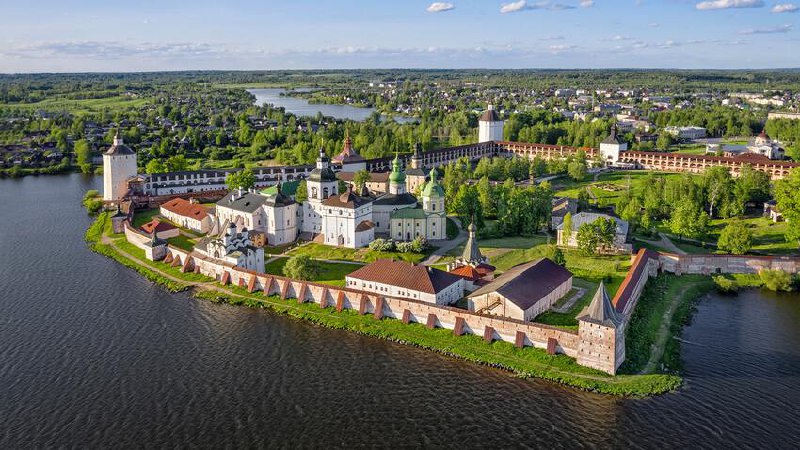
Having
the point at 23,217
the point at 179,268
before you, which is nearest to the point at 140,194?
the point at 23,217

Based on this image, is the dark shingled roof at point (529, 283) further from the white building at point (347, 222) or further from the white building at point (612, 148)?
the white building at point (612, 148)

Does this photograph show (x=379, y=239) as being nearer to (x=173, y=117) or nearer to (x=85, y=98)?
(x=173, y=117)

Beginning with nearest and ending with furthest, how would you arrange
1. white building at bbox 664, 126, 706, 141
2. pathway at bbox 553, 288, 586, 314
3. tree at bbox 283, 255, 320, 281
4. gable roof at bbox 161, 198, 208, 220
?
pathway at bbox 553, 288, 586, 314 → tree at bbox 283, 255, 320, 281 → gable roof at bbox 161, 198, 208, 220 → white building at bbox 664, 126, 706, 141

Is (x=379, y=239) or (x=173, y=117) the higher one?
(x=173, y=117)

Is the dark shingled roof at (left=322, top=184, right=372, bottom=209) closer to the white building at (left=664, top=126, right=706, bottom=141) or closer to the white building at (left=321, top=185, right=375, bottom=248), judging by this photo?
the white building at (left=321, top=185, right=375, bottom=248)

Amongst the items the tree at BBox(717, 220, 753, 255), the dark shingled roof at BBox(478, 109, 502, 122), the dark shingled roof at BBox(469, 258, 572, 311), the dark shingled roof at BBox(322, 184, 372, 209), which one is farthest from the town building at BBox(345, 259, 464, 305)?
the dark shingled roof at BBox(478, 109, 502, 122)

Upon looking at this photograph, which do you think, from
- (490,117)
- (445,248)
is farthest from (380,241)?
(490,117)

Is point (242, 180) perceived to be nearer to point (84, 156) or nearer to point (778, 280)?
point (84, 156)
